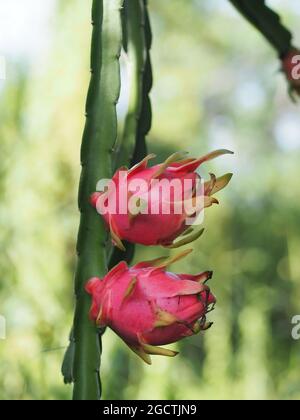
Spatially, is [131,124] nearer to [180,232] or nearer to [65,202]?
[180,232]

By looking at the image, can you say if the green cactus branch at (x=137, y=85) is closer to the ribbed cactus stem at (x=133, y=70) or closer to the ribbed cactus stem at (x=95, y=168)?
the ribbed cactus stem at (x=133, y=70)

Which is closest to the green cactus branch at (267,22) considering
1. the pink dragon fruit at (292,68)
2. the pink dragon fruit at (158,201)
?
the pink dragon fruit at (292,68)

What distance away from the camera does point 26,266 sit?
248 cm

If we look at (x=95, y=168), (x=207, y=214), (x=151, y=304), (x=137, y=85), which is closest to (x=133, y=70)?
(x=137, y=85)

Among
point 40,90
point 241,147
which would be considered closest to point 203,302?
point 40,90

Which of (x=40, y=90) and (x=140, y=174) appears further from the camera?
(x=40, y=90)

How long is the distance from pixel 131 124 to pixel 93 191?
22cm

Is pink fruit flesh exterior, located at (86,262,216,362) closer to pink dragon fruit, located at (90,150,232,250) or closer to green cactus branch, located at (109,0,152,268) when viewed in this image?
pink dragon fruit, located at (90,150,232,250)

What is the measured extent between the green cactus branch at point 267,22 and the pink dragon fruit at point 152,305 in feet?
1.75

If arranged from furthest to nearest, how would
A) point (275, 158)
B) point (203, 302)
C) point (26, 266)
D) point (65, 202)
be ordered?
point (275, 158)
point (65, 202)
point (26, 266)
point (203, 302)

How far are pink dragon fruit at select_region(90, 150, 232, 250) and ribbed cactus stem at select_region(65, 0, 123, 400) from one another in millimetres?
29

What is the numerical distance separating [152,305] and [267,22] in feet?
1.95

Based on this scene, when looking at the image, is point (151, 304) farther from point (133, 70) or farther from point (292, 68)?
point (292, 68)
